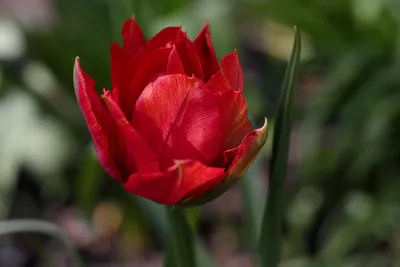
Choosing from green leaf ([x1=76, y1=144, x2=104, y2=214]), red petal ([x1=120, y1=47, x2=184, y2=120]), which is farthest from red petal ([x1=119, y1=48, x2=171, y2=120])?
green leaf ([x1=76, y1=144, x2=104, y2=214])

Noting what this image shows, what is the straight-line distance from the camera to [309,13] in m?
1.21

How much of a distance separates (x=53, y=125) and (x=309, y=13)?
50cm

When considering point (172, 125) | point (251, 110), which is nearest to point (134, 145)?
point (172, 125)

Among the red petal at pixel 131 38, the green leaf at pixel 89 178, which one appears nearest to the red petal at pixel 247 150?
the red petal at pixel 131 38

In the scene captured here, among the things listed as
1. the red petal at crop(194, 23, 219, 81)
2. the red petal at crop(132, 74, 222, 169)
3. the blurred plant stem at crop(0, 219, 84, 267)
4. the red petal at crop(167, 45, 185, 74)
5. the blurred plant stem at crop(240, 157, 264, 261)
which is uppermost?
the red petal at crop(167, 45, 185, 74)

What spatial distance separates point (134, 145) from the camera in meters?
0.37

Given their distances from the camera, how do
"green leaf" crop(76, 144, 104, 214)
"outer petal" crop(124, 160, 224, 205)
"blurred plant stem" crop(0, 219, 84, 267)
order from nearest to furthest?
"outer petal" crop(124, 160, 224, 205), "blurred plant stem" crop(0, 219, 84, 267), "green leaf" crop(76, 144, 104, 214)

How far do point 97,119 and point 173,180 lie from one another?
59 millimetres

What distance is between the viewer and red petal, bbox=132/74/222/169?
1.20 ft

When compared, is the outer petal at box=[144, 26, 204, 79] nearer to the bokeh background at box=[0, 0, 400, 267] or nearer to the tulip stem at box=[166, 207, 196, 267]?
the tulip stem at box=[166, 207, 196, 267]

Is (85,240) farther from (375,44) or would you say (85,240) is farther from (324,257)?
(375,44)

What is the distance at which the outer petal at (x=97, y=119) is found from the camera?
370 mm

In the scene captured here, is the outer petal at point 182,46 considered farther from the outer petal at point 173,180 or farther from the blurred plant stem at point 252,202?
the blurred plant stem at point 252,202

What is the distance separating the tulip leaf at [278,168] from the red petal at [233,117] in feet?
0.17
